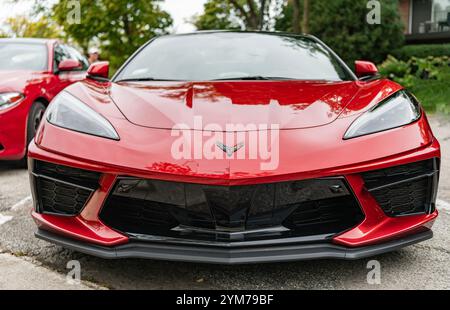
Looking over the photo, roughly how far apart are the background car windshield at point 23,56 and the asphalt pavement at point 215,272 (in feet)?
10.1

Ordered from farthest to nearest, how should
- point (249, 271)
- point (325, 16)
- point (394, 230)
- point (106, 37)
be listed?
point (106, 37) < point (325, 16) < point (249, 271) < point (394, 230)

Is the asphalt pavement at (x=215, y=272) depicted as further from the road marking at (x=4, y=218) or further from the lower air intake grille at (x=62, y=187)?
the road marking at (x=4, y=218)

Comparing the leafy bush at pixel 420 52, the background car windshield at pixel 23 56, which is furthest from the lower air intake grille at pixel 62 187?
the leafy bush at pixel 420 52

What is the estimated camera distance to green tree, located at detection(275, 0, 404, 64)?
1327cm

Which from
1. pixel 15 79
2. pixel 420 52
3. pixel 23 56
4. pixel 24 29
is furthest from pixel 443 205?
pixel 24 29

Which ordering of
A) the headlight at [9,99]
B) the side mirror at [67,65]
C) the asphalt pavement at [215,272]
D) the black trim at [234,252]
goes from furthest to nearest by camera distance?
the side mirror at [67,65] < the headlight at [9,99] < the asphalt pavement at [215,272] < the black trim at [234,252]

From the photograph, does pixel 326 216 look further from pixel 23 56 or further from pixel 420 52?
pixel 420 52

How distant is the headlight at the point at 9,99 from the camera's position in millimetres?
4348

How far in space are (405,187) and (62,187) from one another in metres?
1.49

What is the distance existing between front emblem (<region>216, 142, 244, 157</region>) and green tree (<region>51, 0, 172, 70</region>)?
568 inches
